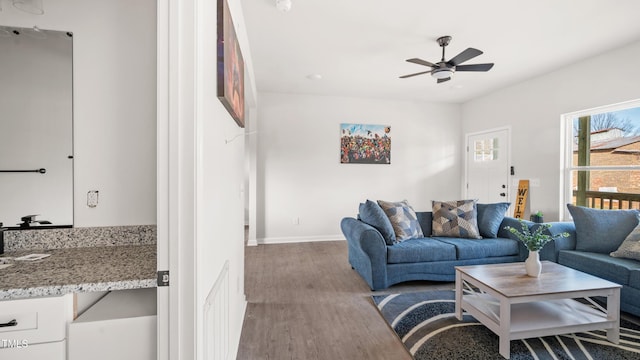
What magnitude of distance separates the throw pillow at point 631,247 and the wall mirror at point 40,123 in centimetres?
400

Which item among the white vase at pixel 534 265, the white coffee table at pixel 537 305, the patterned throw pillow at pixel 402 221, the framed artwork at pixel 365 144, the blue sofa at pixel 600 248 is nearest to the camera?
the white coffee table at pixel 537 305

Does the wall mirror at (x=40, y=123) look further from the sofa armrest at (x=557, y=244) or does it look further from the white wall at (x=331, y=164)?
the sofa armrest at (x=557, y=244)

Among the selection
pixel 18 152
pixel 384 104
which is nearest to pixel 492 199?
pixel 384 104

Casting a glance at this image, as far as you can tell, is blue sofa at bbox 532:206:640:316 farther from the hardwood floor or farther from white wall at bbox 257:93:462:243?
white wall at bbox 257:93:462:243

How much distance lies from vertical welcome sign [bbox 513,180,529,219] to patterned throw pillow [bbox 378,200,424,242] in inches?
82.2

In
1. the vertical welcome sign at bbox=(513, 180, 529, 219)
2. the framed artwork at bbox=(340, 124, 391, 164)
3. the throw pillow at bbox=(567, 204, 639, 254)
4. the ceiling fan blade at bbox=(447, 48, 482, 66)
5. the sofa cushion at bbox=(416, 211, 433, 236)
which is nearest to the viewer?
the ceiling fan blade at bbox=(447, 48, 482, 66)

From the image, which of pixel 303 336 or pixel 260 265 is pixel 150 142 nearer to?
pixel 303 336

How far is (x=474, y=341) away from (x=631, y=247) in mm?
1765

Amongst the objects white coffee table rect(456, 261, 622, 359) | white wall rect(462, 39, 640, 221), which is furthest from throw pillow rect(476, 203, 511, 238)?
white wall rect(462, 39, 640, 221)

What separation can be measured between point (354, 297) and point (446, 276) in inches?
40.4

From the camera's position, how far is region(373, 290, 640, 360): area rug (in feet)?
5.73

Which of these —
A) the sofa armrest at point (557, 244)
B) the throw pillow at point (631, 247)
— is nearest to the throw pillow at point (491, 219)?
the sofa armrest at point (557, 244)

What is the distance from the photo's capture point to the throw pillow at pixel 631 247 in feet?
7.67

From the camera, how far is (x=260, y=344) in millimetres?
1888
